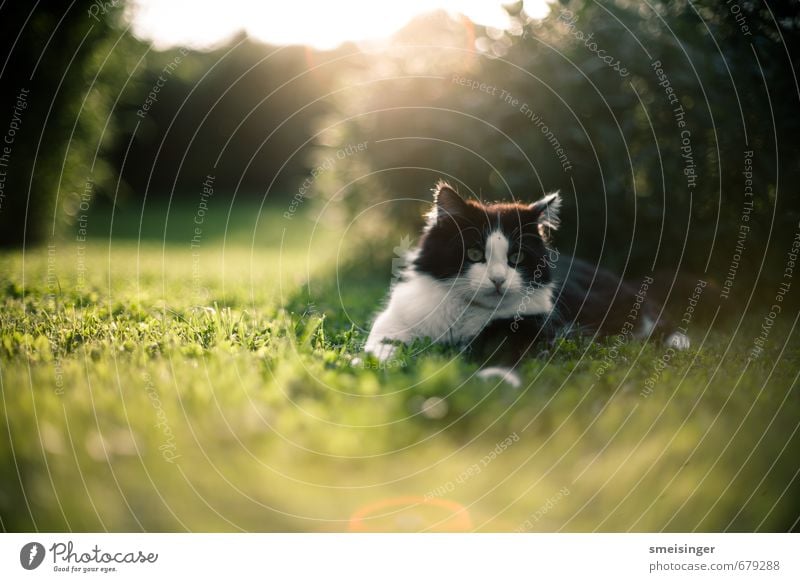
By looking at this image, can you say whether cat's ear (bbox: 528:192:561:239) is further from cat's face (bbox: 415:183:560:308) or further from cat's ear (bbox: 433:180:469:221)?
cat's ear (bbox: 433:180:469:221)

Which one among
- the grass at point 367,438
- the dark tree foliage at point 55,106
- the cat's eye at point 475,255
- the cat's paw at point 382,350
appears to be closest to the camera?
the grass at point 367,438

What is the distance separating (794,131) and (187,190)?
44.8ft

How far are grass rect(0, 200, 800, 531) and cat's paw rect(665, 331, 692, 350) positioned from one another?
29 cm

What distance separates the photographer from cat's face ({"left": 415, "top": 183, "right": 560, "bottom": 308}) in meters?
3.14

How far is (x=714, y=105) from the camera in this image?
13.6 ft

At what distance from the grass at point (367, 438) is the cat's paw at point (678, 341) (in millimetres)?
288

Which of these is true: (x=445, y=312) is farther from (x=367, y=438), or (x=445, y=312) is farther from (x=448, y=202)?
(x=367, y=438)

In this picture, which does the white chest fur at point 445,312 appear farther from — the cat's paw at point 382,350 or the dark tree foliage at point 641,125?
the dark tree foliage at point 641,125

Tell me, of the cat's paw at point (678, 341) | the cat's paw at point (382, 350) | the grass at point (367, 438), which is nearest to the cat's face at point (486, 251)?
the grass at point (367, 438)

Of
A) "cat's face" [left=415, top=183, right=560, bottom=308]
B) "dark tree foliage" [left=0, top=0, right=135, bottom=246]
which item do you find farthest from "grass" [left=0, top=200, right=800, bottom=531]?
"dark tree foliage" [left=0, top=0, right=135, bottom=246]

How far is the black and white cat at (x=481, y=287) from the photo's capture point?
10.1 feet

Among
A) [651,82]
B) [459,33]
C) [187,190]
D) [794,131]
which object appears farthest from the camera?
[187,190]
